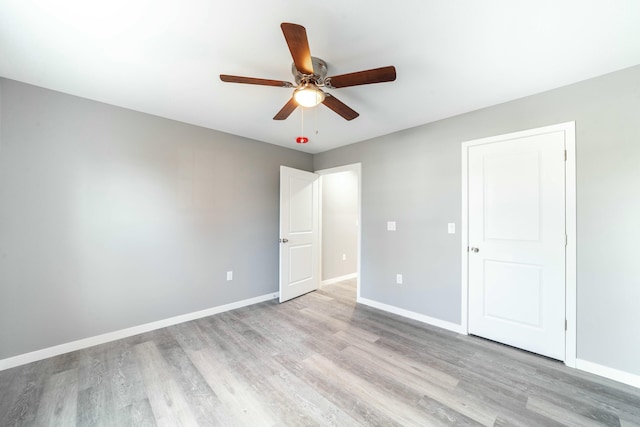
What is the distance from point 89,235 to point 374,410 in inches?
116

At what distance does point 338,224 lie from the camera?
16.0 ft

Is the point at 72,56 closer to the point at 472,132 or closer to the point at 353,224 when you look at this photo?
the point at 472,132

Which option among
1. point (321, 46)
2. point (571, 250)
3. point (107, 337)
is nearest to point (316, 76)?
point (321, 46)

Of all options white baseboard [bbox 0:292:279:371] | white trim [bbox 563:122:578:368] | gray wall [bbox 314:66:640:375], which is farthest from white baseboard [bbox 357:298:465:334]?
white baseboard [bbox 0:292:279:371]

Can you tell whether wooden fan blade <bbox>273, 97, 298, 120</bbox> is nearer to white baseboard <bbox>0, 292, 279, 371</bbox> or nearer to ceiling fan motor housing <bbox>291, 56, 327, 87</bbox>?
ceiling fan motor housing <bbox>291, 56, 327, 87</bbox>

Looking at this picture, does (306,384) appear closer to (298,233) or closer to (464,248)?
(464,248)

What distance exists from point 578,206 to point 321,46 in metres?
2.47

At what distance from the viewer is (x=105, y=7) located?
54.5 inches

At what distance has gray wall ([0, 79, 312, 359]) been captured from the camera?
2129mm

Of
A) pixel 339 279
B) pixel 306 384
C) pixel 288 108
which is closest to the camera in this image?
pixel 306 384

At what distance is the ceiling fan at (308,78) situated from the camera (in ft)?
4.22

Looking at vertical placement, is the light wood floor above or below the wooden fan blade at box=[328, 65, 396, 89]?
below

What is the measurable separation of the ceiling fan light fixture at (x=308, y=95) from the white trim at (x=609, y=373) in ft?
9.93

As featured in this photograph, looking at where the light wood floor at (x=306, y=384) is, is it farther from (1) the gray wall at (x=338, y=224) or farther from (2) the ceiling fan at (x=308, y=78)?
(2) the ceiling fan at (x=308, y=78)
